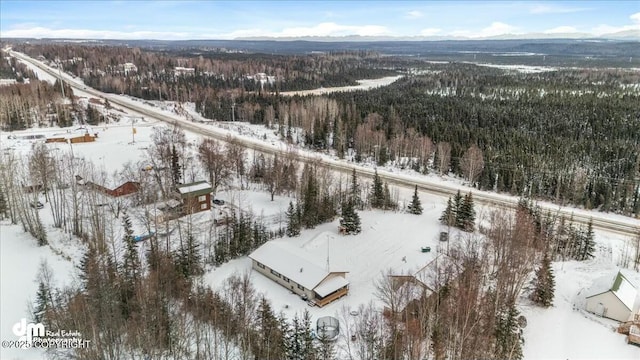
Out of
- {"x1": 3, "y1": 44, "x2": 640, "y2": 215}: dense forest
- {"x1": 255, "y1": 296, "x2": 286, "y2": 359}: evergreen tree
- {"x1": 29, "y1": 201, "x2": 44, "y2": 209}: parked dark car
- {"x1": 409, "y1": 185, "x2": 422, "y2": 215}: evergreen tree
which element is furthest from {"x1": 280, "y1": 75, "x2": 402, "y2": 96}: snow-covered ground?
{"x1": 255, "y1": 296, "x2": 286, "y2": 359}: evergreen tree

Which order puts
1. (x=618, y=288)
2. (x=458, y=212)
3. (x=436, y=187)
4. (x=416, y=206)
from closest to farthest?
(x=618, y=288) < (x=458, y=212) < (x=416, y=206) < (x=436, y=187)

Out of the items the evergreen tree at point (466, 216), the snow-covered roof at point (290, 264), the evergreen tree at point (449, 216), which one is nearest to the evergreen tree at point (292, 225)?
the snow-covered roof at point (290, 264)

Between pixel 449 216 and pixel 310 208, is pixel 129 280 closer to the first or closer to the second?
pixel 310 208

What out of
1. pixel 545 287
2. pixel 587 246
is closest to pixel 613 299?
pixel 545 287

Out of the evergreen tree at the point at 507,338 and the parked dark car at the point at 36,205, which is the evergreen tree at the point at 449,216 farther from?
the parked dark car at the point at 36,205

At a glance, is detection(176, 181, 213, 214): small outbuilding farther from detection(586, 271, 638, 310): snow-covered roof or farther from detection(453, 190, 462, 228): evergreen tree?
detection(586, 271, 638, 310): snow-covered roof
